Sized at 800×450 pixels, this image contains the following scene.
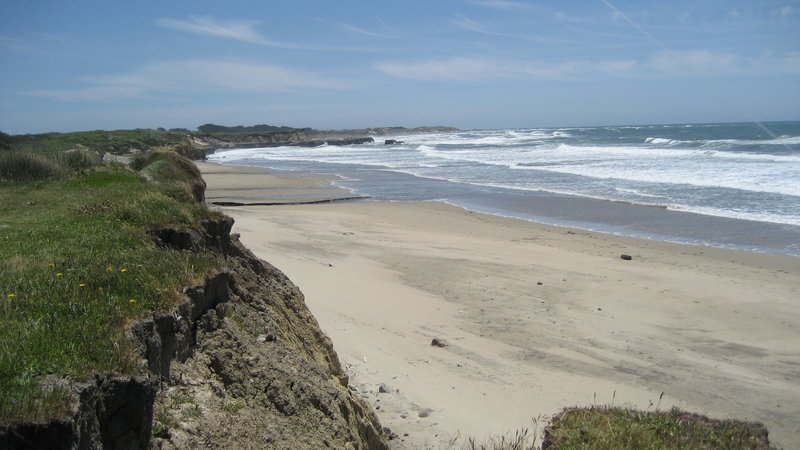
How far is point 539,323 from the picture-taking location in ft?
33.2

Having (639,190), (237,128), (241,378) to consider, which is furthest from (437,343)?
(237,128)

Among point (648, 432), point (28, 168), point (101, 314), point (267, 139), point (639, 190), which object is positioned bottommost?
point (639, 190)

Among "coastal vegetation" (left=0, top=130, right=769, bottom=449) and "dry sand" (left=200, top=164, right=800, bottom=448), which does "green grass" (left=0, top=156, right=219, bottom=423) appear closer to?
"coastal vegetation" (left=0, top=130, right=769, bottom=449)

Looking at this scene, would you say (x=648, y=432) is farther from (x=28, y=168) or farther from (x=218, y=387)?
(x=28, y=168)

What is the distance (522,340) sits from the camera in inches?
366

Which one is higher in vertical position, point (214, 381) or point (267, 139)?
point (267, 139)

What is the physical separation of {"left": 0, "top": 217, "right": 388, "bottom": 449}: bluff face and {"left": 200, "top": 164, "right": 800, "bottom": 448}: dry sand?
4.34ft

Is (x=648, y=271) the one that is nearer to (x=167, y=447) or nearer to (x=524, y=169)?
(x=167, y=447)

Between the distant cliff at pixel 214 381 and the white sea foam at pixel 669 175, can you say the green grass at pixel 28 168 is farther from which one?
the white sea foam at pixel 669 175

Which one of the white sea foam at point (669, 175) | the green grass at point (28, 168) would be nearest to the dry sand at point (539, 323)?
the green grass at point (28, 168)

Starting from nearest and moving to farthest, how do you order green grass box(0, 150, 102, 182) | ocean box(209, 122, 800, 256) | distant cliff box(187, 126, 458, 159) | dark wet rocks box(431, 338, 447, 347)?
dark wet rocks box(431, 338, 447, 347), green grass box(0, 150, 102, 182), ocean box(209, 122, 800, 256), distant cliff box(187, 126, 458, 159)

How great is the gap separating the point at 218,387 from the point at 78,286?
1.08 m

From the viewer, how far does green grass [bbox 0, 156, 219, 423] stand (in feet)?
9.66

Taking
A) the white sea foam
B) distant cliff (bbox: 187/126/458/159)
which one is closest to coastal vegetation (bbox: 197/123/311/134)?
distant cliff (bbox: 187/126/458/159)
